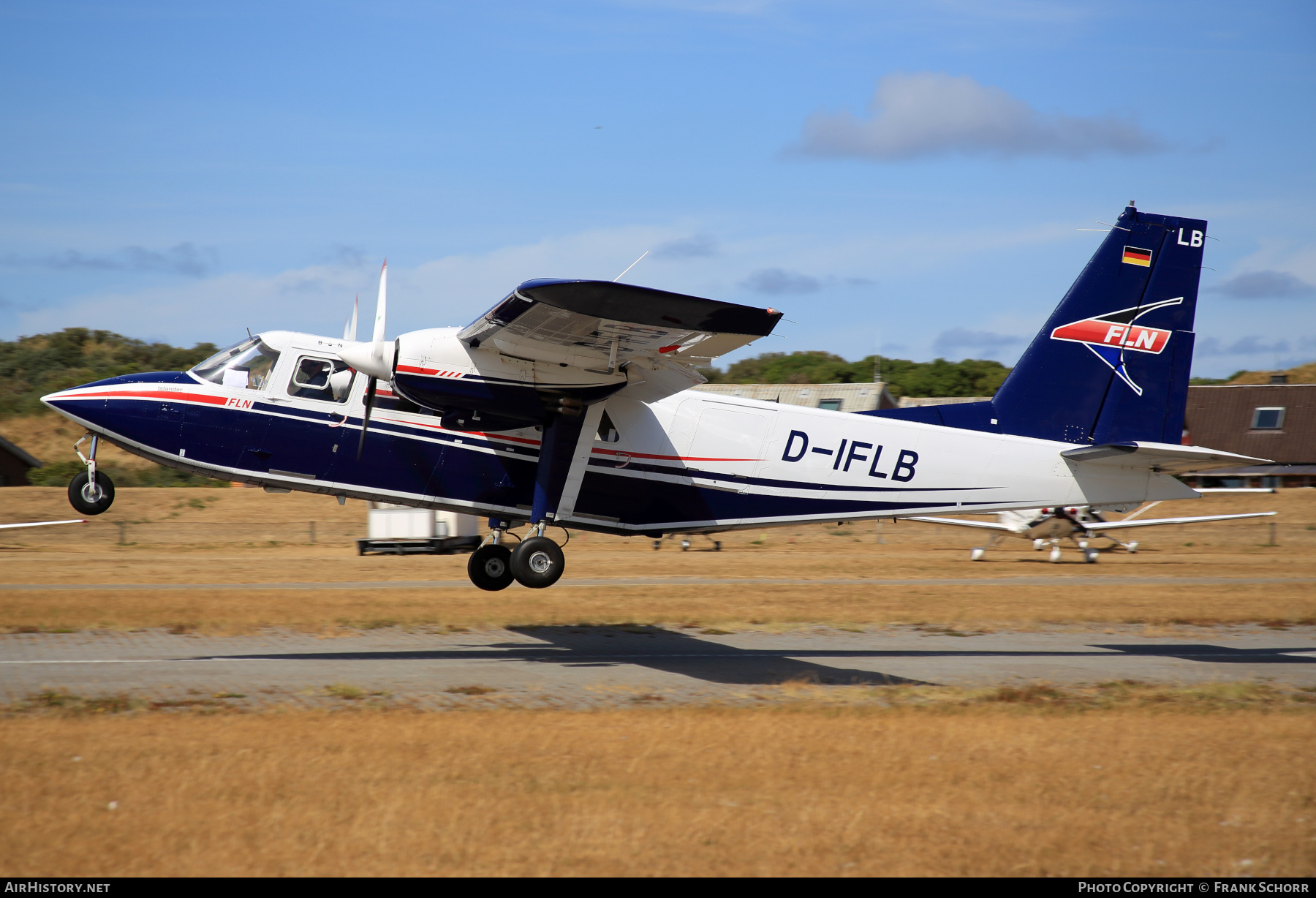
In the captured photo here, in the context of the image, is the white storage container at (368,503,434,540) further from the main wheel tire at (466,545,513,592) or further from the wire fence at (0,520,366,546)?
the main wheel tire at (466,545,513,592)

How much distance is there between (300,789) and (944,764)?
5.45 meters

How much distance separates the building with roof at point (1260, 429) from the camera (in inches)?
2203

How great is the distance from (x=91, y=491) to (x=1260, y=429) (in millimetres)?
62112

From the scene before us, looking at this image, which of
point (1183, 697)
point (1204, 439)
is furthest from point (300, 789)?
point (1204, 439)

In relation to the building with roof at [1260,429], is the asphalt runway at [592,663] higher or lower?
lower

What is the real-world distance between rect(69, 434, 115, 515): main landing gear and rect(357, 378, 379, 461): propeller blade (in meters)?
3.16

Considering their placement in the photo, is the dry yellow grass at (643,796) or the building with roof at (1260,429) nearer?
the dry yellow grass at (643,796)

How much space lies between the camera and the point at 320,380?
13766 millimetres

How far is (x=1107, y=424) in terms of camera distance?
616 inches

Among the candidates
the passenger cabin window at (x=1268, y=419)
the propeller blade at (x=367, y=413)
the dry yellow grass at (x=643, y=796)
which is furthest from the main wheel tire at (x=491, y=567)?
the passenger cabin window at (x=1268, y=419)

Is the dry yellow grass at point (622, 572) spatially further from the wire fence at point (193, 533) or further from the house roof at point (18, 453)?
the house roof at point (18, 453)

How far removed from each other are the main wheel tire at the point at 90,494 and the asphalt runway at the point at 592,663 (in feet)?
6.87

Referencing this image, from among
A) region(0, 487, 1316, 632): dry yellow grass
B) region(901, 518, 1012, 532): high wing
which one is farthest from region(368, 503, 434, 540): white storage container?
region(901, 518, 1012, 532): high wing

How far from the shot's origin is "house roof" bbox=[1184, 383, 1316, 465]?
186 feet
